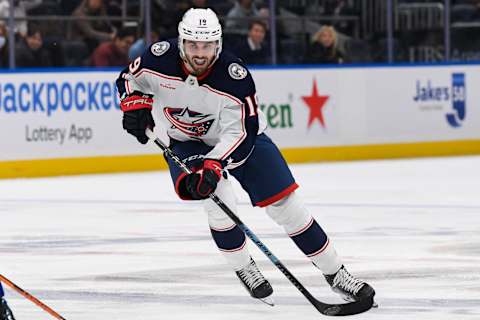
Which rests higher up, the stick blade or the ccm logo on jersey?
the ccm logo on jersey

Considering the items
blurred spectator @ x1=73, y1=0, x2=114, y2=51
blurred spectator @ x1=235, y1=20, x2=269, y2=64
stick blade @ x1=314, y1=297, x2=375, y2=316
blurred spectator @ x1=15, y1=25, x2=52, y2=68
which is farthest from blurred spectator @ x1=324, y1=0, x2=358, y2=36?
stick blade @ x1=314, y1=297, x2=375, y2=316

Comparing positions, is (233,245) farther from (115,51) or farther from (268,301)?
Answer: (115,51)

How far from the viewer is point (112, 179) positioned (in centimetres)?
1200

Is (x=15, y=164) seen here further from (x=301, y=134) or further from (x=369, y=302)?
(x=369, y=302)

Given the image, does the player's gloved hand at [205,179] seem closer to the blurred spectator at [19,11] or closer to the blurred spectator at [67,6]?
the blurred spectator at [19,11]

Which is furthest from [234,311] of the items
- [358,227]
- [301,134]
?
[301,134]

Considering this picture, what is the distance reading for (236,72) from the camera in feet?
17.5

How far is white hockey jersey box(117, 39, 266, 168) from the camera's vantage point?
5301mm

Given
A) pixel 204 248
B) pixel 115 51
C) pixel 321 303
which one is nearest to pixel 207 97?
pixel 321 303

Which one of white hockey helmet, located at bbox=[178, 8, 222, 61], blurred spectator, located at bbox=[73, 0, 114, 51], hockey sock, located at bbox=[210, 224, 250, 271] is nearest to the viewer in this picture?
white hockey helmet, located at bbox=[178, 8, 222, 61]

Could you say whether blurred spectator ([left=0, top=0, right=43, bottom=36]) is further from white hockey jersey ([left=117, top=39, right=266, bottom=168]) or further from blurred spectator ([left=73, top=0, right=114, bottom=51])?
white hockey jersey ([left=117, top=39, right=266, bottom=168])

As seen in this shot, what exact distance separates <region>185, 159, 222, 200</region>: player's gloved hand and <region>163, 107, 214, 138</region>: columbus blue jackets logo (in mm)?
204

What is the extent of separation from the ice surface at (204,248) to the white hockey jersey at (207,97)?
2.02ft

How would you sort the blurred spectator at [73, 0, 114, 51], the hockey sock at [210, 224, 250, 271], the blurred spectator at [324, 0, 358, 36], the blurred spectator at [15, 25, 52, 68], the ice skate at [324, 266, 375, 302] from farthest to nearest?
the blurred spectator at [324, 0, 358, 36] < the blurred spectator at [73, 0, 114, 51] < the blurred spectator at [15, 25, 52, 68] < the hockey sock at [210, 224, 250, 271] < the ice skate at [324, 266, 375, 302]
